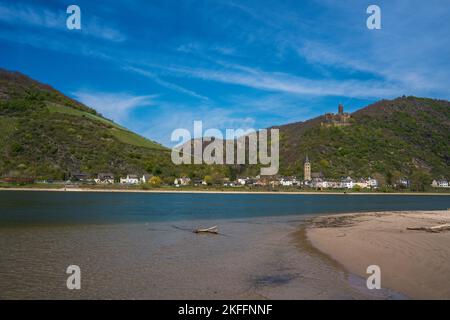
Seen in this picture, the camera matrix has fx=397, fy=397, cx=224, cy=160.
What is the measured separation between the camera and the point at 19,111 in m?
150

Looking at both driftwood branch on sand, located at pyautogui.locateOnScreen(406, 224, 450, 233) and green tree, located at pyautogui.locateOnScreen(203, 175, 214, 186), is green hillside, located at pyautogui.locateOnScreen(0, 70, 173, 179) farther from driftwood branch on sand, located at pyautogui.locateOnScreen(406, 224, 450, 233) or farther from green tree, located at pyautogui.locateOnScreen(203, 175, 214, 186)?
driftwood branch on sand, located at pyautogui.locateOnScreen(406, 224, 450, 233)

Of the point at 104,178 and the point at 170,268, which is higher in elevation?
the point at 104,178

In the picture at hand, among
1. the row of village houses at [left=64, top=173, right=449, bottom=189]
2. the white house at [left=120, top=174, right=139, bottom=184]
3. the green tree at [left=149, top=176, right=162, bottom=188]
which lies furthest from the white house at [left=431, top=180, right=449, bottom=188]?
the white house at [left=120, top=174, right=139, bottom=184]

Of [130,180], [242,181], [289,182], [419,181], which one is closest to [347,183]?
[289,182]

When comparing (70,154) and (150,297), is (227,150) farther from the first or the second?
(150,297)

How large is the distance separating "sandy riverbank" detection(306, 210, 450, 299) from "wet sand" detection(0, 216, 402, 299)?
792 mm

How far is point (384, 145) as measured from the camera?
161 m

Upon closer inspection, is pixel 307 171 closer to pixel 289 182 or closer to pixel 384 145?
pixel 289 182

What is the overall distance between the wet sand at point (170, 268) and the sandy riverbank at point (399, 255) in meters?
0.79

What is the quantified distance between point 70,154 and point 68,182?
1494cm

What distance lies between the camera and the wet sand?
1133 centimetres

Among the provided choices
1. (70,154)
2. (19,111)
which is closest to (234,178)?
(70,154)

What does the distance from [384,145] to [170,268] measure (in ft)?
529

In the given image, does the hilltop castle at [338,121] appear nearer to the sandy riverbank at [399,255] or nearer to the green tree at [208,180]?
the green tree at [208,180]
